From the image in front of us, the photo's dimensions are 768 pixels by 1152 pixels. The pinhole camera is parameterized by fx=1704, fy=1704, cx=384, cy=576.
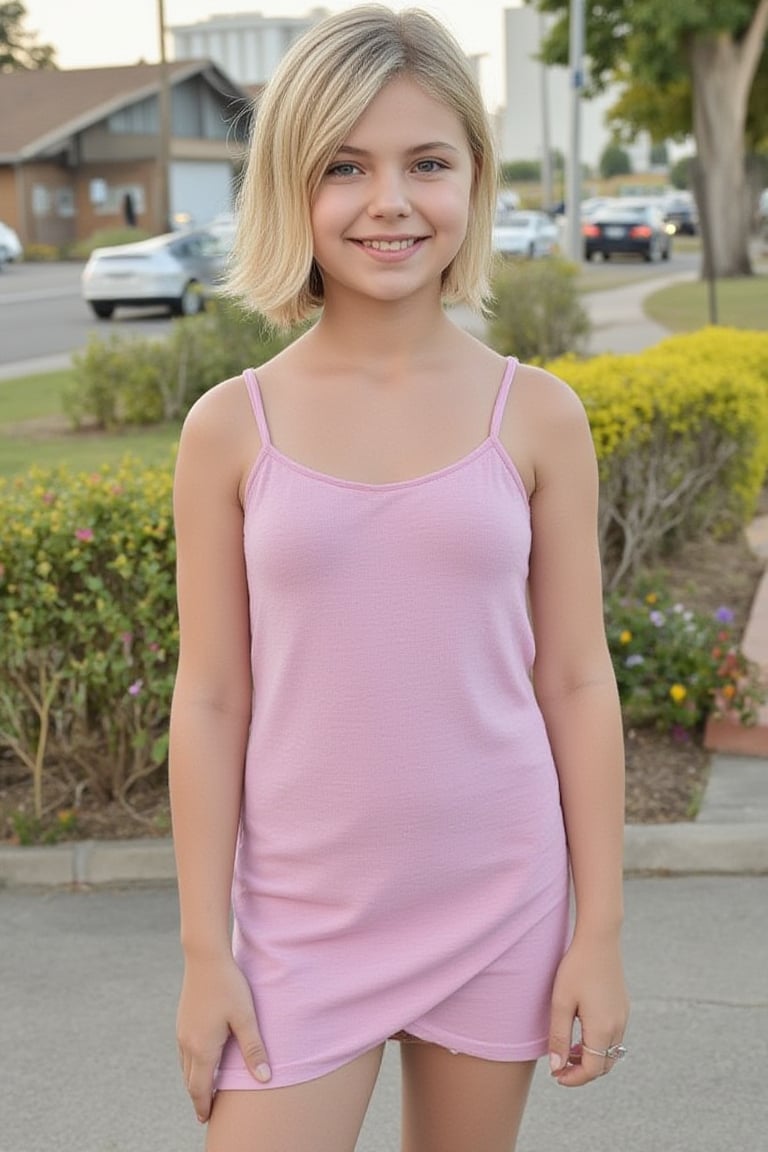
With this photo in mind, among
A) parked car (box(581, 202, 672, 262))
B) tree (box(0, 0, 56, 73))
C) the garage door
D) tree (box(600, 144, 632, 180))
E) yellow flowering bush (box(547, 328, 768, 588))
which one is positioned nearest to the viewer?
yellow flowering bush (box(547, 328, 768, 588))

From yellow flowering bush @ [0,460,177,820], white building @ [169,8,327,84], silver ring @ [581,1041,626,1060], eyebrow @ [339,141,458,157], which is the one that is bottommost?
yellow flowering bush @ [0,460,177,820]

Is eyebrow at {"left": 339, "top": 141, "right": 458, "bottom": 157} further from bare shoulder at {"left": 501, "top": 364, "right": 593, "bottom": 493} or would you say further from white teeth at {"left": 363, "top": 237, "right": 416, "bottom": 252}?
bare shoulder at {"left": 501, "top": 364, "right": 593, "bottom": 493}

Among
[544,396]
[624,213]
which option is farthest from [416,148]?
[624,213]

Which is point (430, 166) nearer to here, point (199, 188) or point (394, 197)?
point (394, 197)

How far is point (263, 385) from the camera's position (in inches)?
79.0

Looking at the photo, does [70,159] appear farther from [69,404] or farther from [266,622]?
[266,622]

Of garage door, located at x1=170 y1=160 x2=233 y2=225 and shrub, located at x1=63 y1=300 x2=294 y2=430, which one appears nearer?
shrub, located at x1=63 y1=300 x2=294 y2=430

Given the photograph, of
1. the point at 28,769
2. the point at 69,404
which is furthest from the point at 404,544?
the point at 69,404

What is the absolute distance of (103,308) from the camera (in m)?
27.2

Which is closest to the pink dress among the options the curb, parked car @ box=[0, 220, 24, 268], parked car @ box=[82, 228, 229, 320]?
the curb

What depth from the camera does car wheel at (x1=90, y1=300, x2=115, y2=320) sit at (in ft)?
88.4

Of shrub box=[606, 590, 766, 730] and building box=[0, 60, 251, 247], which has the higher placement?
building box=[0, 60, 251, 247]

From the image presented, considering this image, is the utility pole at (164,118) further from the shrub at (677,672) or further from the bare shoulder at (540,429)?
the bare shoulder at (540,429)

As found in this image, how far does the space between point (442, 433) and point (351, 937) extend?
59cm
